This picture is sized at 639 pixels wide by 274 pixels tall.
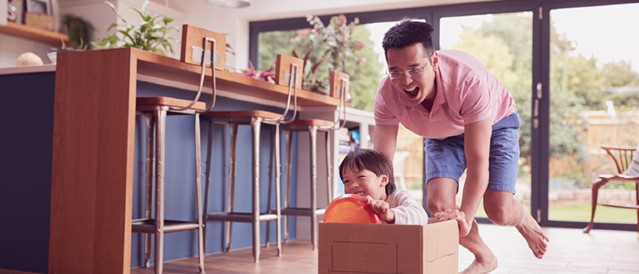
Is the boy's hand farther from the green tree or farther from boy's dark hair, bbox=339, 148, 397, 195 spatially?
the green tree

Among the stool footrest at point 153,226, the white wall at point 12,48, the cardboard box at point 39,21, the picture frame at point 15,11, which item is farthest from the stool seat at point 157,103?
the cardboard box at point 39,21

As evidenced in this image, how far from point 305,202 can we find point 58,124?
87.5 inches

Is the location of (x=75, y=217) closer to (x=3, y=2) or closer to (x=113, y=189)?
(x=113, y=189)

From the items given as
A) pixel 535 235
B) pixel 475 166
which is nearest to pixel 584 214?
pixel 535 235

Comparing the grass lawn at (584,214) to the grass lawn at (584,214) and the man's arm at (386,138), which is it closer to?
the grass lawn at (584,214)

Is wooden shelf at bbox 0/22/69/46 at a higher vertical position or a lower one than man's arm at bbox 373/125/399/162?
higher

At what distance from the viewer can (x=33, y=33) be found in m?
6.24

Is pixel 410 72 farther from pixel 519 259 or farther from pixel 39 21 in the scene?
pixel 39 21

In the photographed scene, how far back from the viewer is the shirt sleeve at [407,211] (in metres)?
1.87

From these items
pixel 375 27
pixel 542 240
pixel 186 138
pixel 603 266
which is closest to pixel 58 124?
pixel 186 138

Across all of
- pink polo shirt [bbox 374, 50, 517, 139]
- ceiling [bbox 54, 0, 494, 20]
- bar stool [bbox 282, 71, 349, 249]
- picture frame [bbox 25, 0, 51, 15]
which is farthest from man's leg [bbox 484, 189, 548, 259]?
picture frame [bbox 25, 0, 51, 15]

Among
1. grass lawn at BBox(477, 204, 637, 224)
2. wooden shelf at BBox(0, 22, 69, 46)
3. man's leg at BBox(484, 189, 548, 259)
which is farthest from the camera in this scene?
grass lawn at BBox(477, 204, 637, 224)

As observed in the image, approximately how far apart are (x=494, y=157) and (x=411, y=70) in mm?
733

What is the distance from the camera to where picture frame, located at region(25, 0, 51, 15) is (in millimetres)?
6324
